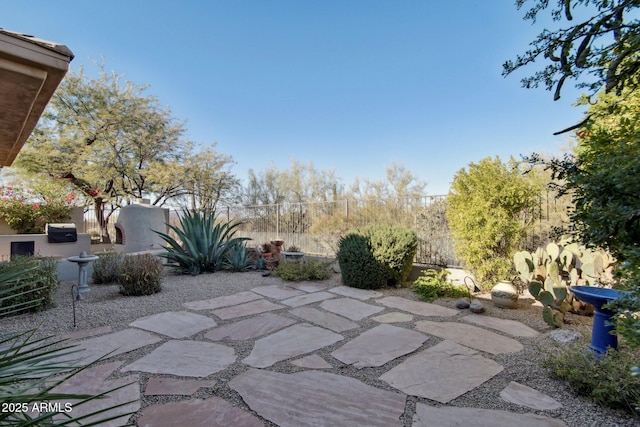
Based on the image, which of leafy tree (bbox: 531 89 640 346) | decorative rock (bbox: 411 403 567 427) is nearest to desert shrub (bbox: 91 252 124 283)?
decorative rock (bbox: 411 403 567 427)

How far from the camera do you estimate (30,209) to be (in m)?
7.43

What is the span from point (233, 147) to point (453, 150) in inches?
403

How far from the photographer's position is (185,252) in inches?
245

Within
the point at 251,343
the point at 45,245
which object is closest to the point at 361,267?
the point at 251,343

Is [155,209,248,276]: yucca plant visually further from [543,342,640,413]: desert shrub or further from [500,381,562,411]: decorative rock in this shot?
[543,342,640,413]: desert shrub

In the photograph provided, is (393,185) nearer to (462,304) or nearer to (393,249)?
(393,249)

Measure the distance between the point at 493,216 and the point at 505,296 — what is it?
131cm

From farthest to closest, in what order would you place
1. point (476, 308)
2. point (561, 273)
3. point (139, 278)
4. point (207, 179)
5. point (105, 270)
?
point (207, 179) → point (105, 270) → point (139, 278) → point (561, 273) → point (476, 308)

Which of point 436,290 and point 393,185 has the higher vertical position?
point 393,185

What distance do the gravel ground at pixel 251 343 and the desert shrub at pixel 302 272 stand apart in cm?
19

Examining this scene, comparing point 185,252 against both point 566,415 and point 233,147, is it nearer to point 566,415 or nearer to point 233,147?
point 566,415

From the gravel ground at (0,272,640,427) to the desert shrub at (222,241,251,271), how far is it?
661 mm

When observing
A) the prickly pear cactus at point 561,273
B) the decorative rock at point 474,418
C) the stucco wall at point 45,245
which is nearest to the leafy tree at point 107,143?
the stucco wall at point 45,245

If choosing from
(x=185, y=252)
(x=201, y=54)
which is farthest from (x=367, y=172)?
(x=185, y=252)
